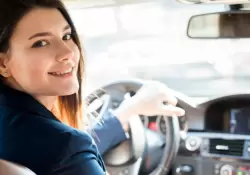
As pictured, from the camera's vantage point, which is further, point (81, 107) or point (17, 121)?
point (81, 107)

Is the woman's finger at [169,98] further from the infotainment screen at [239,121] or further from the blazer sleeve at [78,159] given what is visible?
the blazer sleeve at [78,159]

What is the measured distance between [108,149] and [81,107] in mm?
923

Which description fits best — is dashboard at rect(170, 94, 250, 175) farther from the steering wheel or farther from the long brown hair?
the long brown hair

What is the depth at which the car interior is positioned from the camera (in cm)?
315

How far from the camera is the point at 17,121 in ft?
6.14

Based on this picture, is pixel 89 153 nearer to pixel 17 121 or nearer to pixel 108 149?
pixel 17 121

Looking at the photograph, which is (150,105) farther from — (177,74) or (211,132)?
(177,74)

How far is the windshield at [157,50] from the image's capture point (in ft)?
13.1

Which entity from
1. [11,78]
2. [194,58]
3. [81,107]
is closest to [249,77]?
[194,58]

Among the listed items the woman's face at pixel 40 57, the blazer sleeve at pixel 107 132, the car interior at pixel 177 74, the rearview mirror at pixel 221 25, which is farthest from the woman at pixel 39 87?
the rearview mirror at pixel 221 25

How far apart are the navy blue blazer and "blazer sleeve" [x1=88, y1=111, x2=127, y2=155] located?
3.19ft

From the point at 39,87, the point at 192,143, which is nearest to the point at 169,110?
the point at 192,143

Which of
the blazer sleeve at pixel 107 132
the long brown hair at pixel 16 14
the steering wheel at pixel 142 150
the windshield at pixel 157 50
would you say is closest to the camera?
the long brown hair at pixel 16 14

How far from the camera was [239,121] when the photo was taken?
10.7 feet
